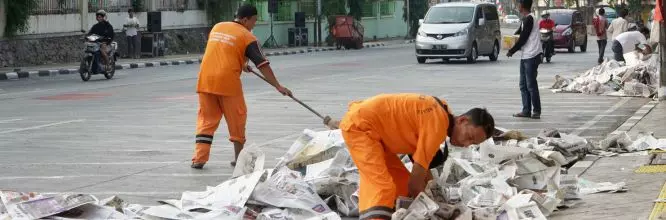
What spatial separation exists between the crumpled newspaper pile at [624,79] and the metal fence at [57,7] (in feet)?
58.2

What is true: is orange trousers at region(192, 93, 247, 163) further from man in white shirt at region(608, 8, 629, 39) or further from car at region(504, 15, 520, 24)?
car at region(504, 15, 520, 24)

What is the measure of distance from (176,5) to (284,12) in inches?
422

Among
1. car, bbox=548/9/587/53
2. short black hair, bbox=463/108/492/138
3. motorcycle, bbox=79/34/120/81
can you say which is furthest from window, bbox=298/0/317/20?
short black hair, bbox=463/108/492/138

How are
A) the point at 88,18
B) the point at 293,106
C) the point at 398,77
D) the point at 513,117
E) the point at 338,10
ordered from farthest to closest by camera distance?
the point at 338,10 → the point at 88,18 → the point at 398,77 → the point at 293,106 → the point at 513,117

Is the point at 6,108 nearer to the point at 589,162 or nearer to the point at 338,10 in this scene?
the point at 589,162

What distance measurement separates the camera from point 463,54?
3425 centimetres

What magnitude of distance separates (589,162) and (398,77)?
1614cm

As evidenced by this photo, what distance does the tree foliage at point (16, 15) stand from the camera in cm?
3275

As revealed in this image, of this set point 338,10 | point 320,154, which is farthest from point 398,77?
point 338,10

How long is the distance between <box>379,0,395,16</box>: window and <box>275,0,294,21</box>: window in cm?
1240

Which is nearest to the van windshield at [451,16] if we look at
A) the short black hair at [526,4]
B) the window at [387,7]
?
the short black hair at [526,4]

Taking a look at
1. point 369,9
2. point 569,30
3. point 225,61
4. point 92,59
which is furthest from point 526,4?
point 369,9

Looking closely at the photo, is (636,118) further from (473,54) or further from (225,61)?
(473,54)

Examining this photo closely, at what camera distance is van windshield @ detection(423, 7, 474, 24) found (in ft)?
115
